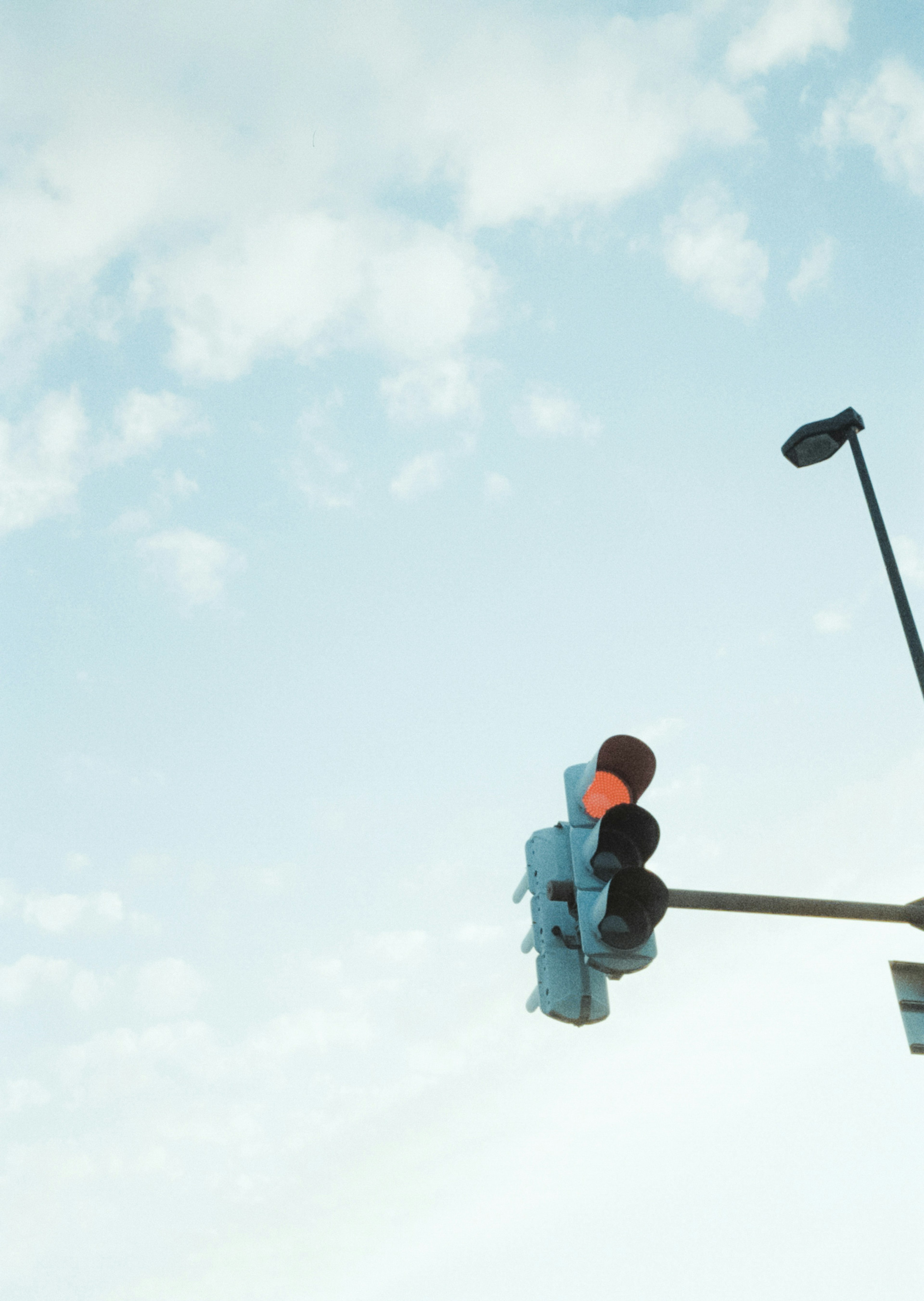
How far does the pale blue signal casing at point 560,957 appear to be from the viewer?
15.0 feet

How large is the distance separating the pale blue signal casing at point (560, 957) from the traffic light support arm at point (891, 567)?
3.76 m

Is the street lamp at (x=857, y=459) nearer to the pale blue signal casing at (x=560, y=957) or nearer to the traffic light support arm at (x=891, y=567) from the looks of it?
the traffic light support arm at (x=891, y=567)

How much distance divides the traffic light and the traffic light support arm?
138 inches

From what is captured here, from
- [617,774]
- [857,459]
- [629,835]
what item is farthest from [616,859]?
[857,459]

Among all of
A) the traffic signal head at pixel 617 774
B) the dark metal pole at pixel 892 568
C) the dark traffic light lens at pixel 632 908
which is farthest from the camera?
the dark metal pole at pixel 892 568

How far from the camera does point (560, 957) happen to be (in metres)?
4.63

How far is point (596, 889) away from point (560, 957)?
1.18 feet

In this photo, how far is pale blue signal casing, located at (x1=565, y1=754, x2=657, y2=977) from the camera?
14.5 ft

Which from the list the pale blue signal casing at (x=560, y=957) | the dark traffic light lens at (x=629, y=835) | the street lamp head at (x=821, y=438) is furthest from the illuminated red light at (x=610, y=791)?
the street lamp head at (x=821, y=438)

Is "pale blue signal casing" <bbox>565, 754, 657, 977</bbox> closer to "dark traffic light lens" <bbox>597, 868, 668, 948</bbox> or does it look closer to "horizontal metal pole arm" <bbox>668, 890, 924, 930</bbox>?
"dark traffic light lens" <bbox>597, 868, 668, 948</bbox>

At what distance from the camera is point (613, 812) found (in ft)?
14.7

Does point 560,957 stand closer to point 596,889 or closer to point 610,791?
point 596,889

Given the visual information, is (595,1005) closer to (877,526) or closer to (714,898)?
(714,898)

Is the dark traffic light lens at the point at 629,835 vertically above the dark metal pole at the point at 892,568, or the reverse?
the dark metal pole at the point at 892,568
